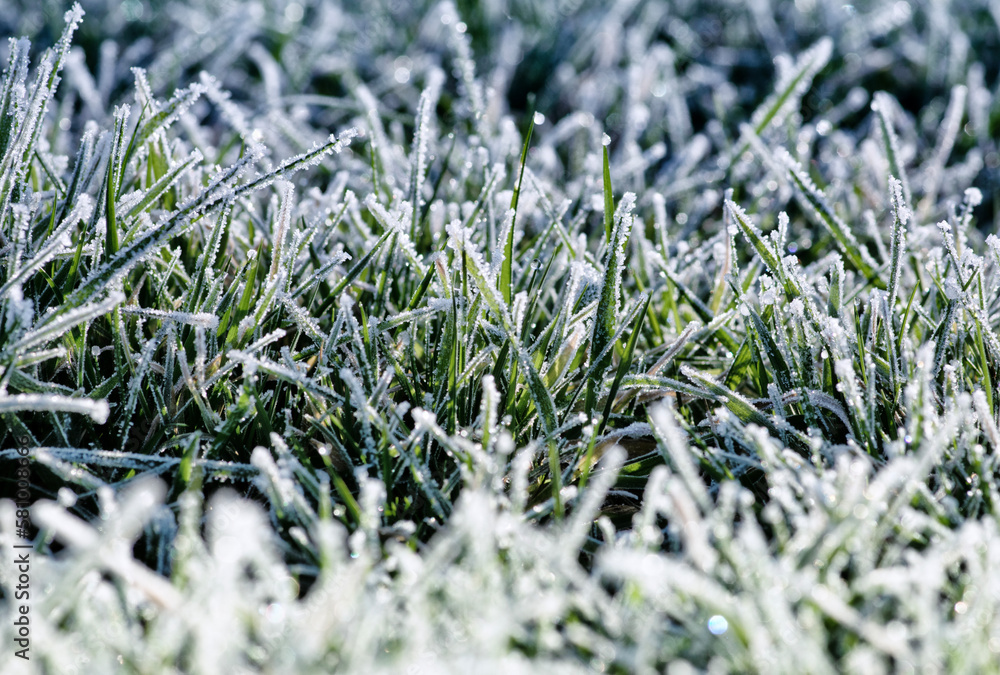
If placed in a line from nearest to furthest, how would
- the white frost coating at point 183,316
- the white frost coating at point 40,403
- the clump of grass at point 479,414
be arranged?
the clump of grass at point 479,414 → the white frost coating at point 40,403 → the white frost coating at point 183,316

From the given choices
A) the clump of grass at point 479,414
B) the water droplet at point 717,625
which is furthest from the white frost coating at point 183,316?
the water droplet at point 717,625

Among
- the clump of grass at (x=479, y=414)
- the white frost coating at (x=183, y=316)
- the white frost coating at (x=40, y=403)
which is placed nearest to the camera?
the clump of grass at (x=479, y=414)

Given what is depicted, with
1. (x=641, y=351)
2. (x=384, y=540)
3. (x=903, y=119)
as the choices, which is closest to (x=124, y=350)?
(x=384, y=540)

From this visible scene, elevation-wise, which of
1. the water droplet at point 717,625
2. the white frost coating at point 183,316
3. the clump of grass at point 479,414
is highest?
the white frost coating at point 183,316

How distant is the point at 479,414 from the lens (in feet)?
3.86

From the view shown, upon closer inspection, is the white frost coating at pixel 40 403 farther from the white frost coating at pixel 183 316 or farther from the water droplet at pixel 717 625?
the water droplet at pixel 717 625

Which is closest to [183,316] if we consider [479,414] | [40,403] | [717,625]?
[40,403]

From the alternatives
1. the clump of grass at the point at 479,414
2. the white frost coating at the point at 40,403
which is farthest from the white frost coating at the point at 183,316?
the white frost coating at the point at 40,403

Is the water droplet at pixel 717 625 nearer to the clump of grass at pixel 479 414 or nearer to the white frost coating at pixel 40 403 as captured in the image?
the clump of grass at pixel 479 414

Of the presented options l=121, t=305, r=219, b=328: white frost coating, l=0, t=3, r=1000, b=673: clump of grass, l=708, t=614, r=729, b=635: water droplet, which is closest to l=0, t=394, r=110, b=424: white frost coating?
l=0, t=3, r=1000, b=673: clump of grass

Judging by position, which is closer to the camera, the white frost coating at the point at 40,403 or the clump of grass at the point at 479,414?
the clump of grass at the point at 479,414

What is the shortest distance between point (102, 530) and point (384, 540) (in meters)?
0.32

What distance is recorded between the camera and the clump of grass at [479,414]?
0.77 m

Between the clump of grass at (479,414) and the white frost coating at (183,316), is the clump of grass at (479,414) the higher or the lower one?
the lower one
